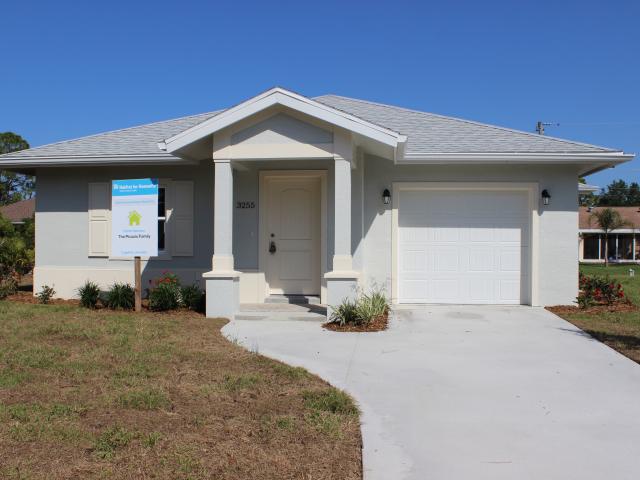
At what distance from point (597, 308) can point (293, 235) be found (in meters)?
6.14

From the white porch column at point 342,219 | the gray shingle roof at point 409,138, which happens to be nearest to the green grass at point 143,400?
the white porch column at point 342,219

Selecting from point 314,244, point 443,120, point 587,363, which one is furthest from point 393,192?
point 587,363

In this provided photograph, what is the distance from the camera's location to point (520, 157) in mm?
11359

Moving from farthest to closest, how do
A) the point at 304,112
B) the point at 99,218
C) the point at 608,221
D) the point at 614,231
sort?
the point at 614,231 → the point at 608,221 → the point at 99,218 → the point at 304,112

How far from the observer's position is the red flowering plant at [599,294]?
38.0 ft

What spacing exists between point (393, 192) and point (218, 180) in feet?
12.2

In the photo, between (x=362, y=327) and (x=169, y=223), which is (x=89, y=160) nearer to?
(x=169, y=223)

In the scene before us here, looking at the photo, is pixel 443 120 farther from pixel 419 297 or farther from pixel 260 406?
pixel 260 406

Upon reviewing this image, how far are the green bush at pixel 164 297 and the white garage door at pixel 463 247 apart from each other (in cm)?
453

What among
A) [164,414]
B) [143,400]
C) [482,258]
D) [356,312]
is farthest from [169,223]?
[164,414]

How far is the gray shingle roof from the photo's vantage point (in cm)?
1182

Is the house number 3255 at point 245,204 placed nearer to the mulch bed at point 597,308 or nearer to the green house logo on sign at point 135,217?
the green house logo on sign at point 135,217

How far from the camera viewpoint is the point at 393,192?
12.2 metres

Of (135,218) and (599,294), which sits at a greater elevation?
(135,218)
